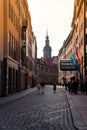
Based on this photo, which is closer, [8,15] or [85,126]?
[85,126]

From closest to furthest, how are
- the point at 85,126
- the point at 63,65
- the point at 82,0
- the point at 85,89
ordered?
the point at 85,126 < the point at 85,89 < the point at 82,0 < the point at 63,65

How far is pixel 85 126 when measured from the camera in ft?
53.5

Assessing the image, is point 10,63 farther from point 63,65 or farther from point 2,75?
point 63,65

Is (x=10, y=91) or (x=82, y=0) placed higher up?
(x=82, y=0)

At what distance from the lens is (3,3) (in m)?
52.9

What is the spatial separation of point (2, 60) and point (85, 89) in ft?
52.4

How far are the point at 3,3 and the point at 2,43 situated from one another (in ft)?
16.8

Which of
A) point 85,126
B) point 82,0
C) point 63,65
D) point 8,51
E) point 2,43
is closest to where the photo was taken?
point 85,126

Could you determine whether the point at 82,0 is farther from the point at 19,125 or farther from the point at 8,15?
the point at 19,125

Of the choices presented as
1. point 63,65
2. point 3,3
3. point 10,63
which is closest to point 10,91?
point 10,63

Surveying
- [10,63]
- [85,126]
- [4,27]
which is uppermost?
[4,27]

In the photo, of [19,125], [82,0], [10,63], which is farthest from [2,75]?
[82,0]

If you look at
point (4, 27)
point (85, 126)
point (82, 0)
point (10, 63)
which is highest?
point (82, 0)

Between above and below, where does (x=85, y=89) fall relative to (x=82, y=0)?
below
